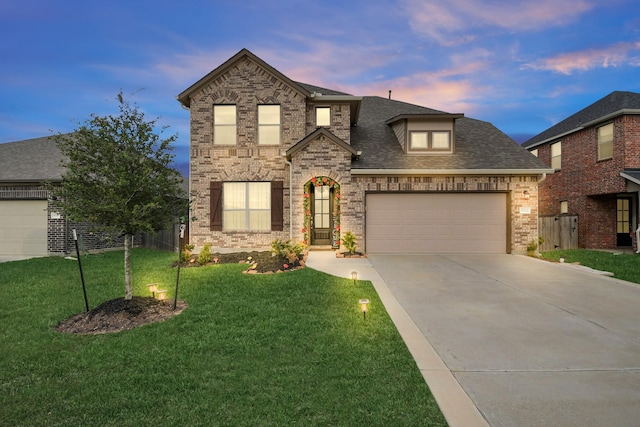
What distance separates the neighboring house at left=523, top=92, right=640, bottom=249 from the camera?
49.1ft

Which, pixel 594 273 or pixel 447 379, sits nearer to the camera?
pixel 447 379

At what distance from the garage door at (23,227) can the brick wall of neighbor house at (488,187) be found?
43.8ft

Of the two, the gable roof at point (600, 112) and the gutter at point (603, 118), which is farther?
the gable roof at point (600, 112)

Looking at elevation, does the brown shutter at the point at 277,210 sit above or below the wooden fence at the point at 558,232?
above

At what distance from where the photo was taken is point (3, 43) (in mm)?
31938

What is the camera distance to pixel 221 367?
3.81m

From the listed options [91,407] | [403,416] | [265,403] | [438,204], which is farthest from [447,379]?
[438,204]

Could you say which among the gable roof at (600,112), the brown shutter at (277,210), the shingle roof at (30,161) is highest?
the gable roof at (600,112)

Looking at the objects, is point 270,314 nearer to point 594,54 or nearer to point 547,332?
point 547,332

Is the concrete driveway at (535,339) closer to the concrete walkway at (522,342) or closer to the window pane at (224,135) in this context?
the concrete walkway at (522,342)

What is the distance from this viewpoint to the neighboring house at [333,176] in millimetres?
12914

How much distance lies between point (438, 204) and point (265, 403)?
1154cm

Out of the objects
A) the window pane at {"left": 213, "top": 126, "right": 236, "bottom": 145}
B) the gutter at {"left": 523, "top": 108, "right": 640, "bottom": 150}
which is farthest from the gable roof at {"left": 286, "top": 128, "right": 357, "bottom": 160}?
the gutter at {"left": 523, "top": 108, "right": 640, "bottom": 150}

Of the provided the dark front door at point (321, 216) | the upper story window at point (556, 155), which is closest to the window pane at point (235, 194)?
the dark front door at point (321, 216)
